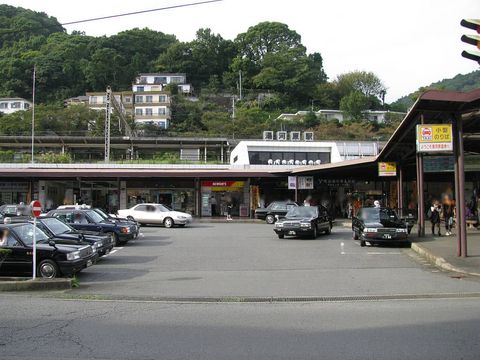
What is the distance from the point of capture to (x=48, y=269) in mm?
12680

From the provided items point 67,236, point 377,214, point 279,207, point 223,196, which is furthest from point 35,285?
point 223,196

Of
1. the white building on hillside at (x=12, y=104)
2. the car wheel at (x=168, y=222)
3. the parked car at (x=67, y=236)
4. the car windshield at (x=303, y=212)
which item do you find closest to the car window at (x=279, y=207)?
the car wheel at (x=168, y=222)

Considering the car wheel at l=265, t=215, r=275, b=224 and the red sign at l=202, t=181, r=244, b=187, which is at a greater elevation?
the red sign at l=202, t=181, r=244, b=187

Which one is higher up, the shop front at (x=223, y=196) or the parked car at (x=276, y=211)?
the shop front at (x=223, y=196)

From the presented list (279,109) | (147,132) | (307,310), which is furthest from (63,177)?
(279,109)

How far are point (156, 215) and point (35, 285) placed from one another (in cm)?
1936

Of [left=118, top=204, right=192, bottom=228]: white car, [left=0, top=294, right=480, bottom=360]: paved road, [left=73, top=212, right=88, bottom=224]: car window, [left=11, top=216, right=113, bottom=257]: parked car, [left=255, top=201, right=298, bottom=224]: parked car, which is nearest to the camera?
[left=0, top=294, right=480, bottom=360]: paved road

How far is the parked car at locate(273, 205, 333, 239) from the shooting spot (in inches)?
920

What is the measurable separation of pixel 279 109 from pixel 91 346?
4266 inches

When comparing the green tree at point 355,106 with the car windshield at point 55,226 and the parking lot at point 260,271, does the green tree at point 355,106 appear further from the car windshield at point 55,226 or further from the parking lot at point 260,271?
the car windshield at point 55,226

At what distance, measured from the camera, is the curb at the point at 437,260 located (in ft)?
45.0

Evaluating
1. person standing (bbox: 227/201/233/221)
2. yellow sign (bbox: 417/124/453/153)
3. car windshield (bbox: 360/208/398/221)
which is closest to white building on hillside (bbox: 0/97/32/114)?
person standing (bbox: 227/201/233/221)

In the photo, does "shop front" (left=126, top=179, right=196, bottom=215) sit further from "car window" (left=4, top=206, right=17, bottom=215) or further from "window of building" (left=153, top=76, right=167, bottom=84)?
"window of building" (left=153, top=76, right=167, bottom=84)

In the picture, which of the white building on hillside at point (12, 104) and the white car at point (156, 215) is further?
the white building on hillside at point (12, 104)
